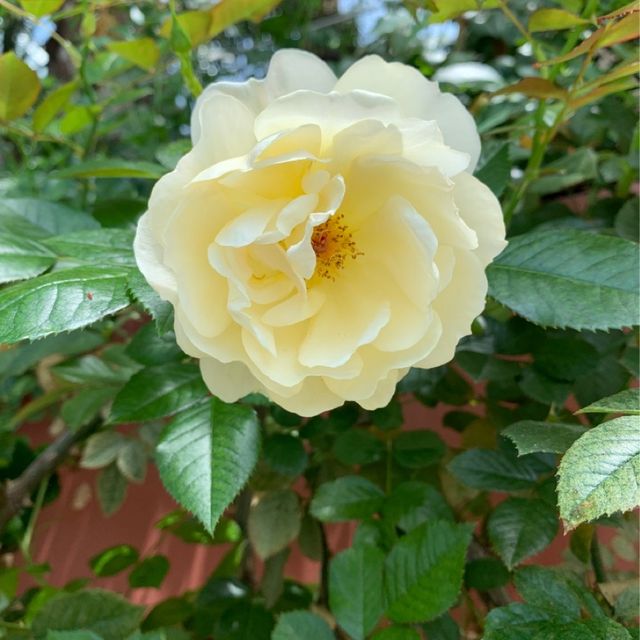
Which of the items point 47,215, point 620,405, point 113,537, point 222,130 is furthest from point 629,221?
point 113,537

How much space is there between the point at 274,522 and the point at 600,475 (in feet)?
1.33

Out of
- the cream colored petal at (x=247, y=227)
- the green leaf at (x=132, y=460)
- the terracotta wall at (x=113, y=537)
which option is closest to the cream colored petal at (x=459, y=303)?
the cream colored petal at (x=247, y=227)

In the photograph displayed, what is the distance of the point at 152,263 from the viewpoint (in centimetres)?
32

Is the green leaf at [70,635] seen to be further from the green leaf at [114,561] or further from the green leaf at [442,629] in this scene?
the green leaf at [114,561]

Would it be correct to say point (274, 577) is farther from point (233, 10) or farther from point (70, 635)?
point (233, 10)

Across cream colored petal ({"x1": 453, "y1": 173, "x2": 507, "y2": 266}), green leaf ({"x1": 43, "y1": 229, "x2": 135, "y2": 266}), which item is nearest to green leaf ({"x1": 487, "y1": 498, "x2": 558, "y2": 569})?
cream colored petal ({"x1": 453, "y1": 173, "x2": 507, "y2": 266})

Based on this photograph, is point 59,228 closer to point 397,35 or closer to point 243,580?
point 243,580

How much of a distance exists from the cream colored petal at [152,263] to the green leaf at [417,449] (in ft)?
1.16

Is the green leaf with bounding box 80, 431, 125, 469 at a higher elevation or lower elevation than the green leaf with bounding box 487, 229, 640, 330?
lower

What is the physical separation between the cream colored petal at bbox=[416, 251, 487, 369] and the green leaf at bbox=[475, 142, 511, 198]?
0.14 metres

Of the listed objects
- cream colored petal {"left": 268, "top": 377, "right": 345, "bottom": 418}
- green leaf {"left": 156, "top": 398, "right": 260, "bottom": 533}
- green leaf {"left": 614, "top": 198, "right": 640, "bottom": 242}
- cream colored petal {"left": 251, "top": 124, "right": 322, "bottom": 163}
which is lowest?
green leaf {"left": 156, "top": 398, "right": 260, "bottom": 533}

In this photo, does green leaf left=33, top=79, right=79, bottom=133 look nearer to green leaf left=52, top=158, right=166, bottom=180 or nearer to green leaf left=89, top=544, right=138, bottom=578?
A: green leaf left=52, top=158, right=166, bottom=180

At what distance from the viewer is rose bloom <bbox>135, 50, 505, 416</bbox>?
1.05ft

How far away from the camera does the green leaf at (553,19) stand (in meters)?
0.44
